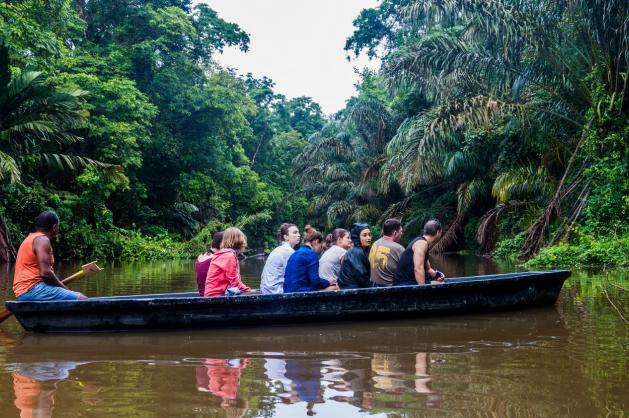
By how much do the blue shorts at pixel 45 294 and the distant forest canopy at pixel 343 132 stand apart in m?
9.16

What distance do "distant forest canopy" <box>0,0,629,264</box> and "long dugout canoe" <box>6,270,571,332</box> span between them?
7.36 meters

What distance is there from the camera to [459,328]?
7.42 m

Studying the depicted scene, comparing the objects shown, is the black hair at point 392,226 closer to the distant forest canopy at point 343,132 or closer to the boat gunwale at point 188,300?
the boat gunwale at point 188,300

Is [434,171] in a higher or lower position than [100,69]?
lower

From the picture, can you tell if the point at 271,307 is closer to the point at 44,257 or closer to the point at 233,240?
the point at 233,240

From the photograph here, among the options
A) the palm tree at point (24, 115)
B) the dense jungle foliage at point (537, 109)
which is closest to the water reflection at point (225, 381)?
the dense jungle foliage at point (537, 109)

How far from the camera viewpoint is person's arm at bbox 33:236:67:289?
24.2ft

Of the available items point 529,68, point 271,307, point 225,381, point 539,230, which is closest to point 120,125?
point 529,68

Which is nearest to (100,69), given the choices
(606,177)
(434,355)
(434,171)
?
(434,171)

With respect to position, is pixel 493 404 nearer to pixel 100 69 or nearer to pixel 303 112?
pixel 100 69

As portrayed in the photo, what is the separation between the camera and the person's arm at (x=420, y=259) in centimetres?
833

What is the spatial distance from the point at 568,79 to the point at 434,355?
506 inches

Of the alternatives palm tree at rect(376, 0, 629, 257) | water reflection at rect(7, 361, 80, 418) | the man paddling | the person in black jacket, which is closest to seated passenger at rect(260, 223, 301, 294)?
the person in black jacket

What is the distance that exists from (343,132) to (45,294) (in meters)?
30.1
